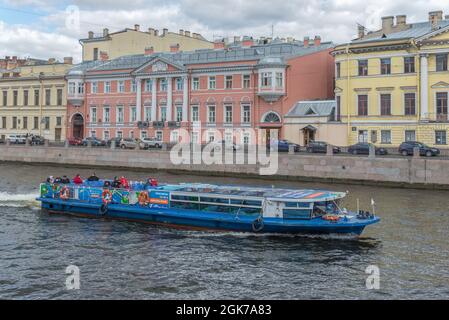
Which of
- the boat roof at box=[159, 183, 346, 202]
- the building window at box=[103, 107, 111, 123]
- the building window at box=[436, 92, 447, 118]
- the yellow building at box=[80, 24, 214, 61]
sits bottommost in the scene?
the boat roof at box=[159, 183, 346, 202]

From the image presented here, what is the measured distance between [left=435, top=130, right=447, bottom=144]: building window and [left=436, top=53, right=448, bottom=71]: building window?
159 inches

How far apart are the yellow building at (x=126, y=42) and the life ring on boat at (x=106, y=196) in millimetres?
37899

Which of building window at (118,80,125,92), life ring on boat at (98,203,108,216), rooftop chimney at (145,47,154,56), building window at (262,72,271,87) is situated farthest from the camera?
rooftop chimney at (145,47,154,56)

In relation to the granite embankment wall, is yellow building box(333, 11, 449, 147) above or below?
above

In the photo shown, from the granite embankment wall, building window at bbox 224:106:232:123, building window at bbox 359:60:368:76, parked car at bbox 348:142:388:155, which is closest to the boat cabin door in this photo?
the granite embankment wall

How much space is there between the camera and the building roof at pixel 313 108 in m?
42.8

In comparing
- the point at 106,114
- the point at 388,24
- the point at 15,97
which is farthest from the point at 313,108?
the point at 15,97

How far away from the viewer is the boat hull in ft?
57.8

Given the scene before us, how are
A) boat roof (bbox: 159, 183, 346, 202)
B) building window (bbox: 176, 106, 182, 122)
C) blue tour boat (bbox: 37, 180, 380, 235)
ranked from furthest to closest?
building window (bbox: 176, 106, 182, 122), boat roof (bbox: 159, 183, 346, 202), blue tour boat (bbox: 37, 180, 380, 235)

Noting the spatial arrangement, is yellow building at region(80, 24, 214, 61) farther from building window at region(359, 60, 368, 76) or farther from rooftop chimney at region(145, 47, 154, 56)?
building window at region(359, 60, 368, 76)

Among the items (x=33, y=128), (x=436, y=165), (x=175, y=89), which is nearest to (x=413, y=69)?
(x=436, y=165)

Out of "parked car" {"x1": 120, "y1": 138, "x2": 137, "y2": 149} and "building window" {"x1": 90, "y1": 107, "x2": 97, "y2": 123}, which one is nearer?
"parked car" {"x1": 120, "y1": 138, "x2": 137, "y2": 149}

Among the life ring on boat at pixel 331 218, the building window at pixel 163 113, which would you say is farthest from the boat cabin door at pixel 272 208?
the building window at pixel 163 113

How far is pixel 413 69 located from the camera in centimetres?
3853
